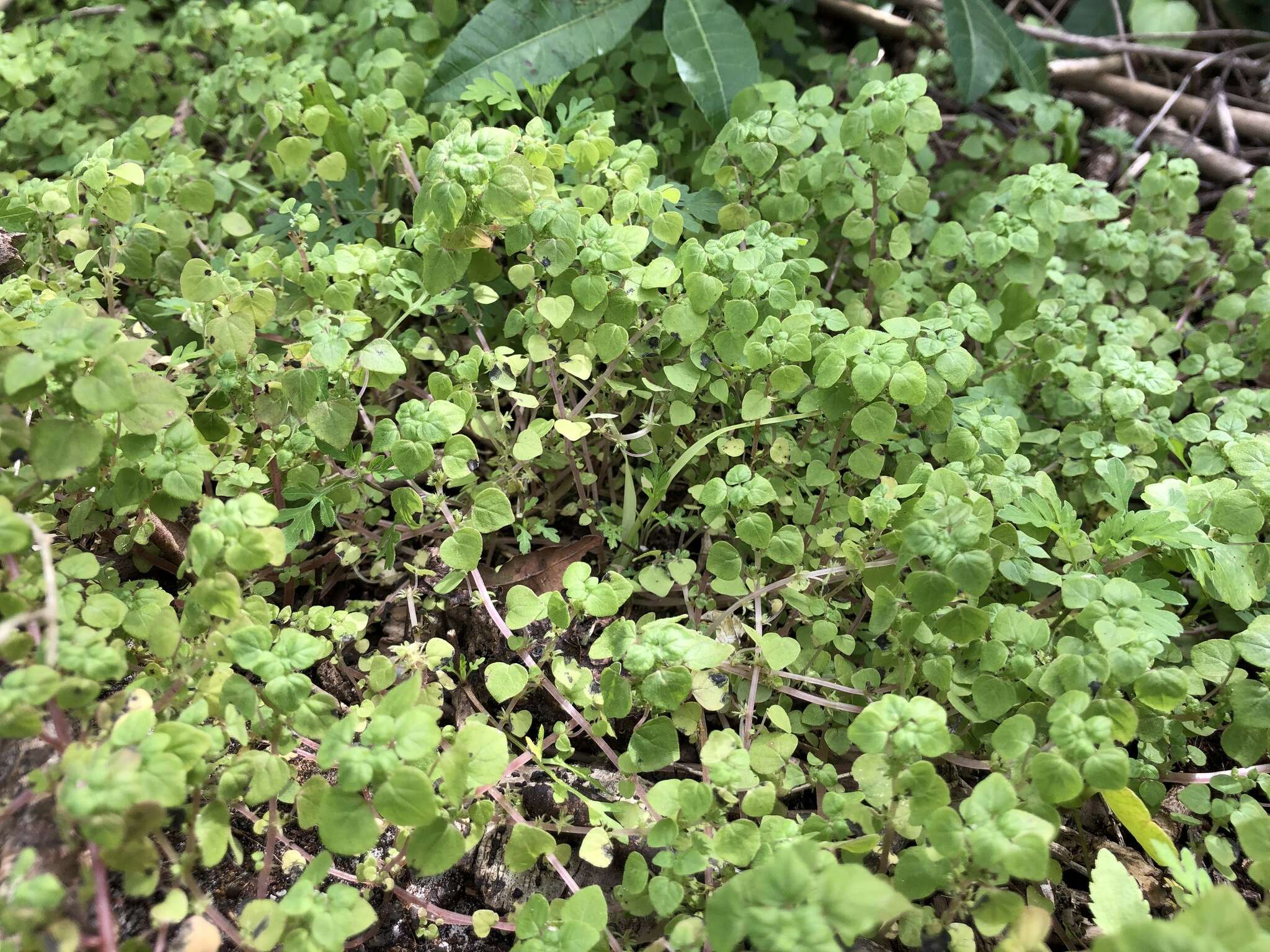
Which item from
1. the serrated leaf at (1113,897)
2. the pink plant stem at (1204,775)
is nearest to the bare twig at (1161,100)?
the pink plant stem at (1204,775)

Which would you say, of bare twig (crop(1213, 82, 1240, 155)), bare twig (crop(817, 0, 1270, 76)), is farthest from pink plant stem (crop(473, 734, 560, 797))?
bare twig (crop(1213, 82, 1240, 155))

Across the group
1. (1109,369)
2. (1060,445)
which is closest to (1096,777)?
(1060,445)

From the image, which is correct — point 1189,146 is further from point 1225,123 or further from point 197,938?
point 197,938

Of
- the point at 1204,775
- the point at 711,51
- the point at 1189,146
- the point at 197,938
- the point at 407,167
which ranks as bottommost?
the point at 1204,775

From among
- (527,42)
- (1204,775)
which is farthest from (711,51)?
(1204,775)

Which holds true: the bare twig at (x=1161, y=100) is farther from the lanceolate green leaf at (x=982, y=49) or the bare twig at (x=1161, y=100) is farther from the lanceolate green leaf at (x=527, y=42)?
the lanceolate green leaf at (x=527, y=42)
